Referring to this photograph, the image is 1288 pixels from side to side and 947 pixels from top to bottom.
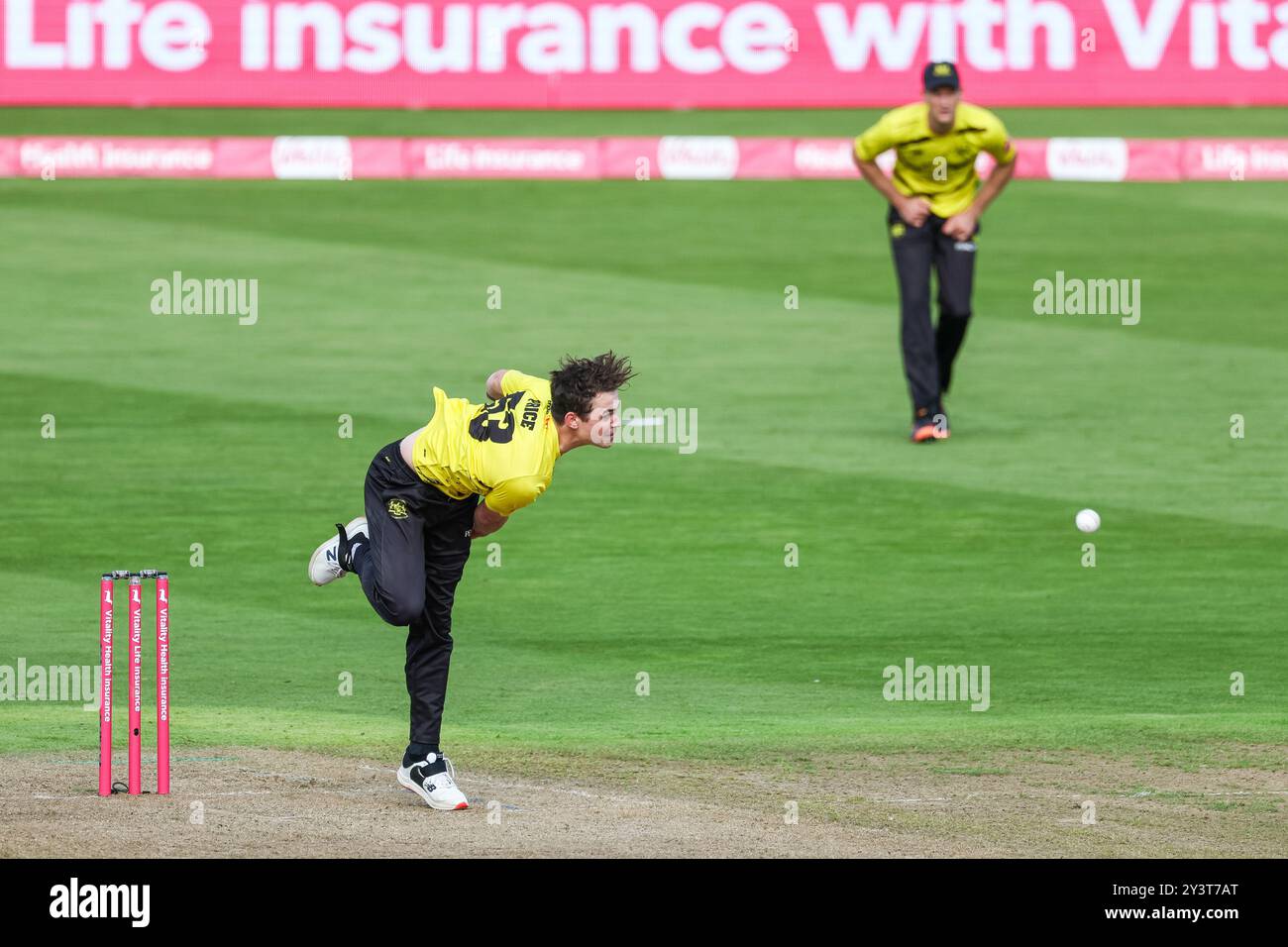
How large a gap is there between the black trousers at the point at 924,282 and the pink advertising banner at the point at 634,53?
9.96 m

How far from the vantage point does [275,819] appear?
920cm

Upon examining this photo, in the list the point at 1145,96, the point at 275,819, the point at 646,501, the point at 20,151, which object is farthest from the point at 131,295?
the point at 275,819

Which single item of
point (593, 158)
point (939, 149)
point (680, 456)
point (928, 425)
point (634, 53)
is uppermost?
point (634, 53)

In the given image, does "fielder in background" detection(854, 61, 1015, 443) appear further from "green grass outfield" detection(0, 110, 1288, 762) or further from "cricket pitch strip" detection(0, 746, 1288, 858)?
"cricket pitch strip" detection(0, 746, 1288, 858)

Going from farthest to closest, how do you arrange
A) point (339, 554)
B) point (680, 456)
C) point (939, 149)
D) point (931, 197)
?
point (680, 456), point (931, 197), point (939, 149), point (339, 554)

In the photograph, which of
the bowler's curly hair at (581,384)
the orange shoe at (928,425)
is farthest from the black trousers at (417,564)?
the orange shoe at (928,425)

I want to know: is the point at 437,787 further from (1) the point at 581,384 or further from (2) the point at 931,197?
(2) the point at 931,197

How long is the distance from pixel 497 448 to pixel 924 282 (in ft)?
28.7

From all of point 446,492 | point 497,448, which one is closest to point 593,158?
point 446,492

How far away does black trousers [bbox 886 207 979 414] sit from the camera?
17141 millimetres

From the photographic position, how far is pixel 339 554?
998 cm

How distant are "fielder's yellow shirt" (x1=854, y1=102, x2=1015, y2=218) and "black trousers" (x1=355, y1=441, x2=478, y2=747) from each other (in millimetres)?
8230

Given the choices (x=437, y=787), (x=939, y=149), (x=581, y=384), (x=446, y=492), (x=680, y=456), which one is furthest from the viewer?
(x=680, y=456)

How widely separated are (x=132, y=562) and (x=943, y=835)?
22.6ft
